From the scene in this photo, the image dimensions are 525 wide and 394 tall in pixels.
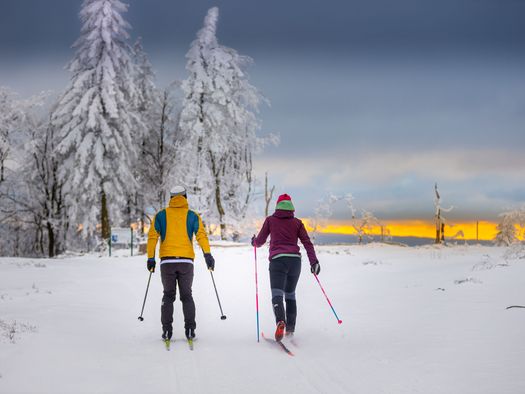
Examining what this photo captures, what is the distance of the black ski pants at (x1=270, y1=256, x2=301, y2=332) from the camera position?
736 centimetres

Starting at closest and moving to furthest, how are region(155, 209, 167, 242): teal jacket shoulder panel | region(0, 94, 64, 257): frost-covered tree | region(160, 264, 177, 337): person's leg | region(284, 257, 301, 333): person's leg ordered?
region(160, 264, 177, 337): person's leg, region(155, 209, 167, 242): teal jacket shoulder panel, region(284, 257, 301, 333): person's leg, region(0, 94, 64, 257): frost-covered tree

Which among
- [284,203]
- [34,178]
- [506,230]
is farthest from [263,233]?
[506,230]

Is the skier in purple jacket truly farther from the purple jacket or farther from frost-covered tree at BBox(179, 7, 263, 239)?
frost-covered tree at BBox(179, 7, 263, 239)

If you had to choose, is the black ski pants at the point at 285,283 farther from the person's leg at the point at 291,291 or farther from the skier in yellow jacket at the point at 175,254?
the skier in yellow jacket at the point at 175,254

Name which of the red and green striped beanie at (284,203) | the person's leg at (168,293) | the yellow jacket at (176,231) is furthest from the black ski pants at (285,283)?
the person's leg at (168,293)

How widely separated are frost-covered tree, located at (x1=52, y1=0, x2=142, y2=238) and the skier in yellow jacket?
73.1 ft

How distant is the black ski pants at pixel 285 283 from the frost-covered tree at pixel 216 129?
22568mm

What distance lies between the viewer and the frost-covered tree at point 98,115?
28250 mm

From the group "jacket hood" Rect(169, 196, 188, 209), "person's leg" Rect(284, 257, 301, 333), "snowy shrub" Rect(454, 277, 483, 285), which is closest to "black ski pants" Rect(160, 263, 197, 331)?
"jacket hood" Rect(169, 196, 188, 209)

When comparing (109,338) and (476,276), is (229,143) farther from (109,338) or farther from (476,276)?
(109,338)

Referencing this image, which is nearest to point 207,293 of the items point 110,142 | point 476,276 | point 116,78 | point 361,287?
point 361,287

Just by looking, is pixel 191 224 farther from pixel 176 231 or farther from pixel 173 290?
pixel 173 290

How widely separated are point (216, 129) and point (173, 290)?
24.0m

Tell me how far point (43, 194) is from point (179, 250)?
1255 inches
